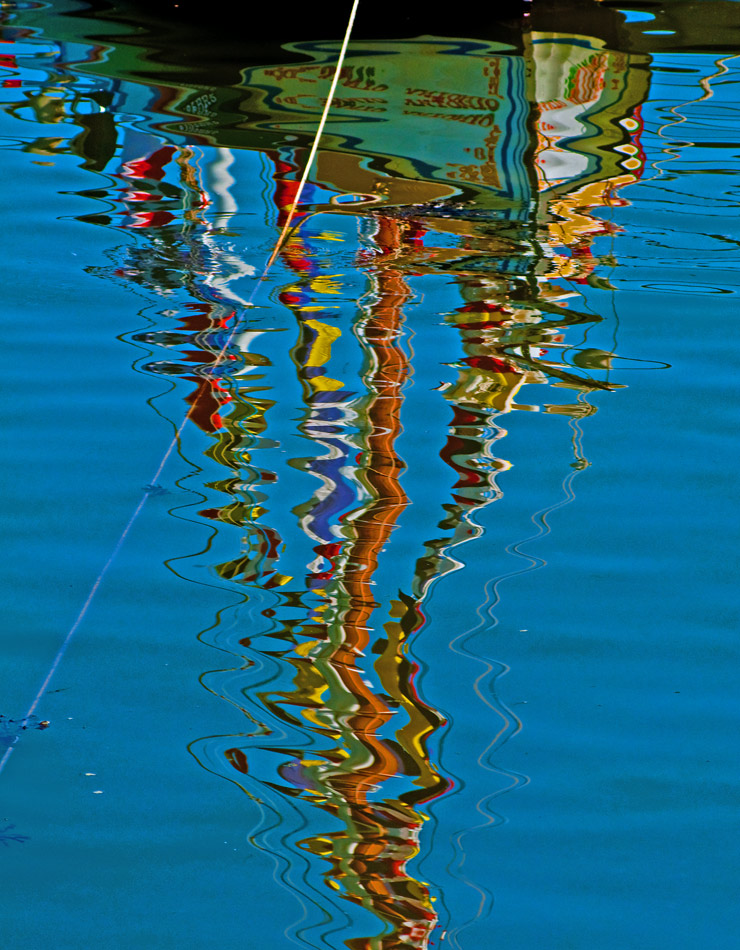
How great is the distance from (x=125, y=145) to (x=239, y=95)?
79cm

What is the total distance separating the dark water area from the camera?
2.48 m

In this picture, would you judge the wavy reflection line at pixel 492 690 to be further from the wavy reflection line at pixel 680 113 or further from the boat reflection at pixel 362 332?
the wavy reflection line at pixel 680 113

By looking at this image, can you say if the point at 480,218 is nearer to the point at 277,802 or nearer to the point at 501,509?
the point at 501,509

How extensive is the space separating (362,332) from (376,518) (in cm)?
118

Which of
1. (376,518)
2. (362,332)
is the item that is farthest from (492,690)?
(362,332)

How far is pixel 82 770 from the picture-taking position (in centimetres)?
267

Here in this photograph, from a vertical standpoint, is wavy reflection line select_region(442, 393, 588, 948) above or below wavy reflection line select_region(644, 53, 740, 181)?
below

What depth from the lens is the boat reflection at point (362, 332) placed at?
2746 mm

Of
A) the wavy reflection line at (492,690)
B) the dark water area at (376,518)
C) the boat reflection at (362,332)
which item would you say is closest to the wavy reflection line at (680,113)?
the dark water area at (376,518)

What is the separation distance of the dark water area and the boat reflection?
14 mm

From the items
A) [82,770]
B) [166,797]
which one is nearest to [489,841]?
[166,797]

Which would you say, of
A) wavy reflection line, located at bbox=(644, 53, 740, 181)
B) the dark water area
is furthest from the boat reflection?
wavy reflection line, located at bbox=(644, 53, 740, 181)

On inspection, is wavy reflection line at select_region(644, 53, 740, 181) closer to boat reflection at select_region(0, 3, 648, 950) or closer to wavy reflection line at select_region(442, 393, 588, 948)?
boat reflection at select_region(0, 3, 648, 950)

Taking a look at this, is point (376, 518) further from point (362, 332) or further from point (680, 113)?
point (680, 113)
